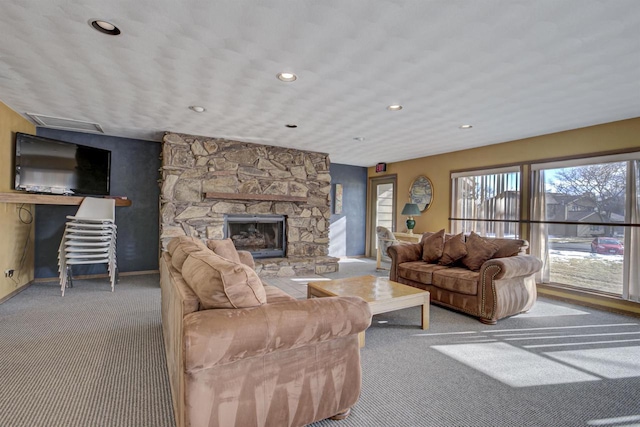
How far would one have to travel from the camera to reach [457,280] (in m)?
3.39

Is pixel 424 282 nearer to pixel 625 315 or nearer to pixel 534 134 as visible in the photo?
pixel 625 315

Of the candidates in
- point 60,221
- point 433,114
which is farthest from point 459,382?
point 60,221

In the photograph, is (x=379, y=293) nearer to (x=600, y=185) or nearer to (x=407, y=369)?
(x=407, y=369)

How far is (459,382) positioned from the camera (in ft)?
6.72

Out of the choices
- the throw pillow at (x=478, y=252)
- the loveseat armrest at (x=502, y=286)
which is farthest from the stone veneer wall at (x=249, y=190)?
the loveseat armrest at (x=502, y=286)

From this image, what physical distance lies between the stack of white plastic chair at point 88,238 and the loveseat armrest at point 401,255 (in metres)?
3.63

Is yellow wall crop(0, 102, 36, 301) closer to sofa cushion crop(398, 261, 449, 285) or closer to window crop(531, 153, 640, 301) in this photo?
sofa cushion crop(398, 261, 449, 285)

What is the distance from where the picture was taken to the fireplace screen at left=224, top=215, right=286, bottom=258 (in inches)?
211

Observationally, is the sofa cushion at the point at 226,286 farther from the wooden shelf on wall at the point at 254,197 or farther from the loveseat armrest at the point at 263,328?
the wooden shelf on wall at the point at 254,197

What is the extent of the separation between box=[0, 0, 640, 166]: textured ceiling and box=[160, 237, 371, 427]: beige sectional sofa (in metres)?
1.51

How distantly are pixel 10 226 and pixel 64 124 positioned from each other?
1456 millimetres

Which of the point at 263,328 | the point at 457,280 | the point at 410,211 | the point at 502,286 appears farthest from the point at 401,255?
the point at 263,328

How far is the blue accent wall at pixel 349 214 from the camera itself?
23.5ft

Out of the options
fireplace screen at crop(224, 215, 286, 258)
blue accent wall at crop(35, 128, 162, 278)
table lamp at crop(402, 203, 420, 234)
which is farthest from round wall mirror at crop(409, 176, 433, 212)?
blue accent wall at crop(35, 128, 162, 278)
